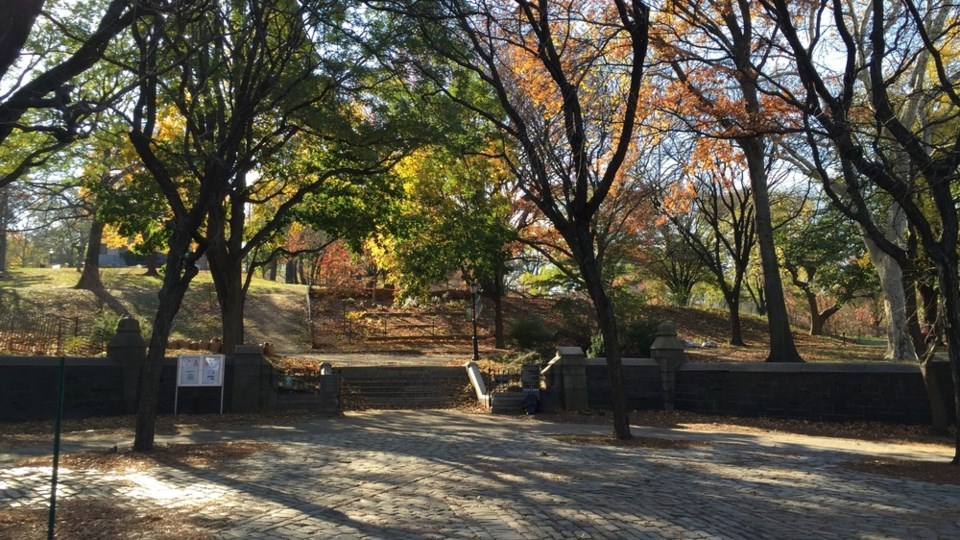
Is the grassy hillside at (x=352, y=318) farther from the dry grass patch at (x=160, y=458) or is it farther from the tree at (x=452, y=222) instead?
the dry grass patch at (x=160, y=458)

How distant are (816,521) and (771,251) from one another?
1692 centimetres

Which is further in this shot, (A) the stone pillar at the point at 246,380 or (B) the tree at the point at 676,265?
(B) the tree at the point at 676,265

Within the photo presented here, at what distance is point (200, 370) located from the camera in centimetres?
1678

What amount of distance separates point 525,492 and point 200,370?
10660 mm

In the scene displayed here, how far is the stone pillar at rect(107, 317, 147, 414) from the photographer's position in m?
17.0

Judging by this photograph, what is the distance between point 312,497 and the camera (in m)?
8.23

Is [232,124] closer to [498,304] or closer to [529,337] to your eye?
[529,337]

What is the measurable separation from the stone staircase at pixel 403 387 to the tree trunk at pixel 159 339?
8418mm

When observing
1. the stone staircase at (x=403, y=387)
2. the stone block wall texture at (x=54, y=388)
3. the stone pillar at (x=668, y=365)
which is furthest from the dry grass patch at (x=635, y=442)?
the stone block wall texture at (x=54, y=388)

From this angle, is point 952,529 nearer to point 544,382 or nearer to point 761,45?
point 761,45

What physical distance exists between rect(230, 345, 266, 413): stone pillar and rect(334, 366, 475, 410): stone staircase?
2.76m

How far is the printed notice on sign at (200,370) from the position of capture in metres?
16.7

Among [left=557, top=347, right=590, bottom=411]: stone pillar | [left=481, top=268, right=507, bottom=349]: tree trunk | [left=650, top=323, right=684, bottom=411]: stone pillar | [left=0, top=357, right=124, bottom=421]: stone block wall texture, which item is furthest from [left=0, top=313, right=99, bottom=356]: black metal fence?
[left=650, top=323, right=684, bottom=411]: stone pillar

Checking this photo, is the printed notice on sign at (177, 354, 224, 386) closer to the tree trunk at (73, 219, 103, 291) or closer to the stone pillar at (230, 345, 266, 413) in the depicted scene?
the stone pillar at (230, 345, 266, 413)
